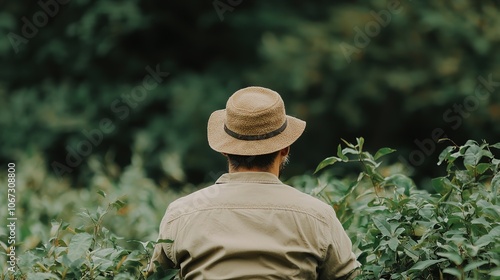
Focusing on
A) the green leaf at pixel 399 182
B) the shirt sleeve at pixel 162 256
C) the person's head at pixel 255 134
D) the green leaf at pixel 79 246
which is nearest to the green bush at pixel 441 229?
the green leaf at pixel 399 182

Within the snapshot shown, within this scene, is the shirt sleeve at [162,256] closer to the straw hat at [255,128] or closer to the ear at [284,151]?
the straw hat at [255,128]

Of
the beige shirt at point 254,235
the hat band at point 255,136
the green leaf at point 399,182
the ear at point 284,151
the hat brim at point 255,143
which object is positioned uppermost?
the hat band at point 255,136

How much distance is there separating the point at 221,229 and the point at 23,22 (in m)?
11.3

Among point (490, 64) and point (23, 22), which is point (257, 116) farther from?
point (23, 22)

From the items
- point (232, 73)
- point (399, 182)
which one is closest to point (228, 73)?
point (232, 73)

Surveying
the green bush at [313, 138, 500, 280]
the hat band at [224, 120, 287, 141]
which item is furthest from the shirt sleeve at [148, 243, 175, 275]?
the green bush at [313, 138, 500, 280]

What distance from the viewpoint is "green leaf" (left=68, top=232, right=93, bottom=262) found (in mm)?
3080

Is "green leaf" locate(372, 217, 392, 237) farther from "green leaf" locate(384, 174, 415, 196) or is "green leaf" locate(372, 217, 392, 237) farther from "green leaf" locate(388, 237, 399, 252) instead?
"green leaf" locate(384, 174, 415, 196)

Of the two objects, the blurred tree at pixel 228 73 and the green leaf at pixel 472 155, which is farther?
the blurred tree at pixel 228 73

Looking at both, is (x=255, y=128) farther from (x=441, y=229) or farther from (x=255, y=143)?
(x=441, y=229)

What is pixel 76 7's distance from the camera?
43.8 ft

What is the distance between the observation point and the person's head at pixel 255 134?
3.05 metres

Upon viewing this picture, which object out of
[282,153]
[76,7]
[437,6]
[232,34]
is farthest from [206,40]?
[282,153]

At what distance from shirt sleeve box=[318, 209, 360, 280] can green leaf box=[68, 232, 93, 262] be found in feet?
2.68
